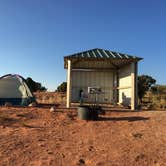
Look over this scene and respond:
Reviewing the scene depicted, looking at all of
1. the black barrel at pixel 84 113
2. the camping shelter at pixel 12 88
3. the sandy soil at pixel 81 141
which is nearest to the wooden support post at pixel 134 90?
the sandy soil at pixel 81 141

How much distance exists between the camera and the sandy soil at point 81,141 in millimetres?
4836

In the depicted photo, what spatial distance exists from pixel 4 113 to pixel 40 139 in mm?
4161

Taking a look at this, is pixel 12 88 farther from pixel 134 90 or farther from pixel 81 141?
pixel 81 141

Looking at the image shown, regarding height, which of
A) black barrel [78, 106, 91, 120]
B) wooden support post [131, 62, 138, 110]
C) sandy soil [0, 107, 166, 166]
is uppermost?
wooden support post [131, 62, 138, 110]

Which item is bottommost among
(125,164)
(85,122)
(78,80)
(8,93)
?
(125,164)

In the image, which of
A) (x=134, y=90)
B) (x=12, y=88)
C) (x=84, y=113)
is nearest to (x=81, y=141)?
(x=84, y=113)

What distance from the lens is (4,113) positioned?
9.74 m

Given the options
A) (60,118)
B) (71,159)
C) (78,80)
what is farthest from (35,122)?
(78,80)

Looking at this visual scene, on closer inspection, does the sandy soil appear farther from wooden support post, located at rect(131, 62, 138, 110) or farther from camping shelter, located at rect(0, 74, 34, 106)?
camping shelter, located at rect(0, 74, 34, 106)

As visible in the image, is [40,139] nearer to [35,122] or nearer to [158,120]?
[35,122]

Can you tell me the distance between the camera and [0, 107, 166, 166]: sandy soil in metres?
4.84

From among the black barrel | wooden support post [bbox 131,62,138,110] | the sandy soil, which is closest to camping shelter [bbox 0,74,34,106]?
the sandy soil

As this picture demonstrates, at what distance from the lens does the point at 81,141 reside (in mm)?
6090

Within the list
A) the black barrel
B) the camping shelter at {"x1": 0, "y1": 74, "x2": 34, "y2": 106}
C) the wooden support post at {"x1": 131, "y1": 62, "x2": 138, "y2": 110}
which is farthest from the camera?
the camping shelter at {"x1": 0, "y1": 74, "x2": 34, "y2": 106}
